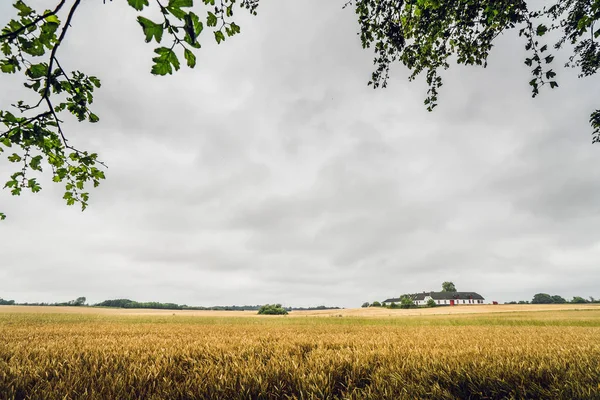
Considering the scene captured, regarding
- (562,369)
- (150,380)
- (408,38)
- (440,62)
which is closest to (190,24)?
(150,380)

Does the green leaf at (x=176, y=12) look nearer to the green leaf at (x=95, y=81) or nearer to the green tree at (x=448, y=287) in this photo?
the green leaf at (x=95, y=81)

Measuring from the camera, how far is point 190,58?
1.67 meters

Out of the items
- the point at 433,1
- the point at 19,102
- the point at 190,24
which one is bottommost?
the point at 190,24

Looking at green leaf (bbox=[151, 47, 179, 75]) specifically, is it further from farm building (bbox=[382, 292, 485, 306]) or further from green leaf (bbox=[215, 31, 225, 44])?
farm building (bbox=[382, 292, 485, 306])

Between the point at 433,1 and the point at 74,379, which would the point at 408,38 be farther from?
the point at 74,379

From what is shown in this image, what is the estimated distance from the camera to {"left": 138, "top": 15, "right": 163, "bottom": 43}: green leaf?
1.41 meters

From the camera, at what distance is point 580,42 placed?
514cm

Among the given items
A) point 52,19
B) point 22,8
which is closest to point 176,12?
point 52,19

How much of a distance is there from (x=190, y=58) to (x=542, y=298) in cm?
21944

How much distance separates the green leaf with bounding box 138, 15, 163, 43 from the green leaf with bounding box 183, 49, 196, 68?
22 cm

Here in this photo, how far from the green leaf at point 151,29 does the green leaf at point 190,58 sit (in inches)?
8.8

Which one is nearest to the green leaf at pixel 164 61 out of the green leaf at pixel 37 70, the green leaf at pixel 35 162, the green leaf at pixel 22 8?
the green leaf at pixel 22 8

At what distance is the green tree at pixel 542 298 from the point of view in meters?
153

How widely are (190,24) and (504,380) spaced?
403cm
